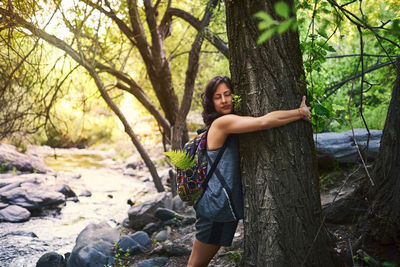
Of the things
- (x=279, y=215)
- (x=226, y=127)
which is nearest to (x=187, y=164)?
(x=226, y=127)

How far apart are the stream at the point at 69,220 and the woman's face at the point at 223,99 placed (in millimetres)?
5283

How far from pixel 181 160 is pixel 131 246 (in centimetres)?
359

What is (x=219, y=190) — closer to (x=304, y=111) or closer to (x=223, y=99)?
(x=223, y=99)

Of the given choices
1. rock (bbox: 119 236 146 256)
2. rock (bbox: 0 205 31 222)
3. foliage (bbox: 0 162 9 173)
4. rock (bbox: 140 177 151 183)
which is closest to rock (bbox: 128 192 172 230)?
rock (bbox: 119 236 146 256)

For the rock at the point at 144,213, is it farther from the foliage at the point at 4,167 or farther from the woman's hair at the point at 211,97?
the foliage at the point at 4,167

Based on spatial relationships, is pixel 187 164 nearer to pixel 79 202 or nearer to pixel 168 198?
pixel 168 198

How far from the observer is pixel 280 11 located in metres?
0.88

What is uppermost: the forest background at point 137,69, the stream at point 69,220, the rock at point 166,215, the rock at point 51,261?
the forest background at point 137,69

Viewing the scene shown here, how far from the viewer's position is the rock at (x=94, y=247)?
504 centimetres

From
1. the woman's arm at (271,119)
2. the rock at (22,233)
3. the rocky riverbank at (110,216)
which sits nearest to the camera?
the woman's arm at (271,119)

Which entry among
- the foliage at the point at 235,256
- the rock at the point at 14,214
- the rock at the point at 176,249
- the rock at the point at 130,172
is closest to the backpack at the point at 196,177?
the foliage at the point at 235,256

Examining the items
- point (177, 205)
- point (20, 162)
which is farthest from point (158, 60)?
point (20, 162)

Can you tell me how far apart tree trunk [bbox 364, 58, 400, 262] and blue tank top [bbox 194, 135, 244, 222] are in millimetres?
1090

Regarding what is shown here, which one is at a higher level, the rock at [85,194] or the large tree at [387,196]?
the large tree at [387,196]
